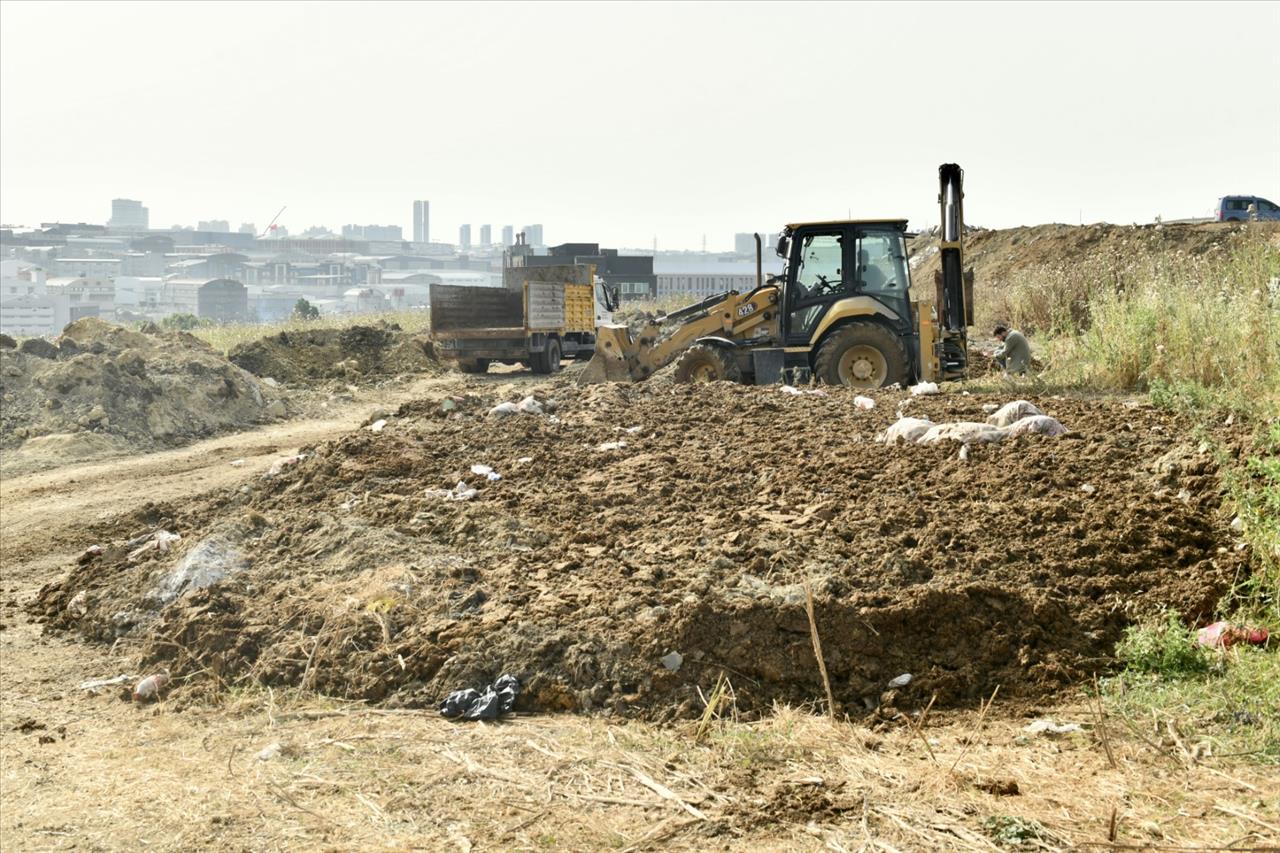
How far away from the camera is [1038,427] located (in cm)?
804

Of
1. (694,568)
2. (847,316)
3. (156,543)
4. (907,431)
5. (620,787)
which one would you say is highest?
(847,316)

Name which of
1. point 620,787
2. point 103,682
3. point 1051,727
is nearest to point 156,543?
point 103,682

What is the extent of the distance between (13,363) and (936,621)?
614 inches

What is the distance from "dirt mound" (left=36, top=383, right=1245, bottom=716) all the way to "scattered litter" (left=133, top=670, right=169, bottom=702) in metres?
0.11

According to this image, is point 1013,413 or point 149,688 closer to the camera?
point 149,688

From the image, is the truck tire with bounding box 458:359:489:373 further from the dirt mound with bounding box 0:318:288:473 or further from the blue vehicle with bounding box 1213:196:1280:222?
the blue vehicle with bounding box 1213:196:1280:222

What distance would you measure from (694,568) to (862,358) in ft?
24.8

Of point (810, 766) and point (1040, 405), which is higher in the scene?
point (1040, 405)

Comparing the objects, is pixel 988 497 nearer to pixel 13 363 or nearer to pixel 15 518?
pixel 15 518

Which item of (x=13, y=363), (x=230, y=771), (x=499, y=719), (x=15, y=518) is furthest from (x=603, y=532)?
(x=13, y=363)

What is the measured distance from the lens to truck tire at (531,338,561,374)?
23.6 metres

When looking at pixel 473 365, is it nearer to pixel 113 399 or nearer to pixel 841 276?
pixel 113 399

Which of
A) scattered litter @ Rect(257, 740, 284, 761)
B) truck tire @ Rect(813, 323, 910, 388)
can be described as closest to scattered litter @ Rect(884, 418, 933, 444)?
scattered litter @ Rect(257, 740, 284, 761)

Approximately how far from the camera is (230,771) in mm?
5387
